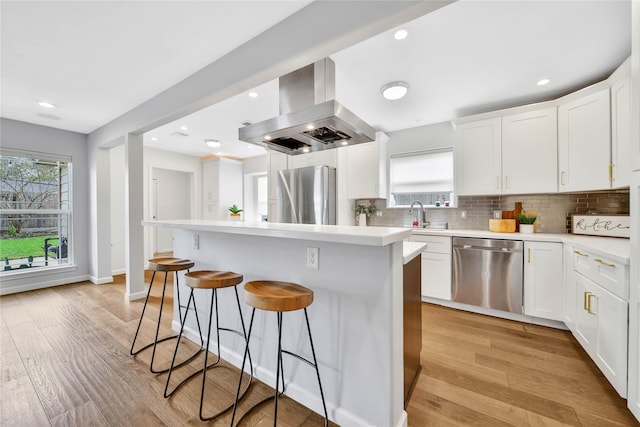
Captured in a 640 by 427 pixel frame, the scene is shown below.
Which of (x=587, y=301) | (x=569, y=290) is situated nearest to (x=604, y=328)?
(x=587, y=301)

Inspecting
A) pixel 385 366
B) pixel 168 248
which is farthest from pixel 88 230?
pixel 385 366

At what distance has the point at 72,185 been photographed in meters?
4.21

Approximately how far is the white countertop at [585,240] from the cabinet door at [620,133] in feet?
1.69

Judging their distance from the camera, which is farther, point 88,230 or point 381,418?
point 88,230

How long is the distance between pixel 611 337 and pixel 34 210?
21.5ft

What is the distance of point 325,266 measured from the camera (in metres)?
1.53

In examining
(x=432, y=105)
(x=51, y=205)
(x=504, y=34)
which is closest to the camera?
(x=504, y=34)

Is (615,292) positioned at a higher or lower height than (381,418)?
higher

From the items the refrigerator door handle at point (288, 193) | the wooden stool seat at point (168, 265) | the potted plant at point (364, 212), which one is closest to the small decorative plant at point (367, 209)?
the potted plant at point (364, 212)

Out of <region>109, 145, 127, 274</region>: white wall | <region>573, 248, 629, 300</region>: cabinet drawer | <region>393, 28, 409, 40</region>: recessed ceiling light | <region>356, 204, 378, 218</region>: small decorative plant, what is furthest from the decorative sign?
<region>109, 145, 127, 274</region>: white wall

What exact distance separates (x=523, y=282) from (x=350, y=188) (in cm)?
249

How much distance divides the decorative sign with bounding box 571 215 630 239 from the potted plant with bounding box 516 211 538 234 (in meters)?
0.35

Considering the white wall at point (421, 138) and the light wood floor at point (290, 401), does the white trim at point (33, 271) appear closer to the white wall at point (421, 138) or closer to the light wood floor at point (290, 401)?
the light wood floor at point (290, 401)

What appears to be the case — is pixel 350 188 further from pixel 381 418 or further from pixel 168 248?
pixel 168 248
